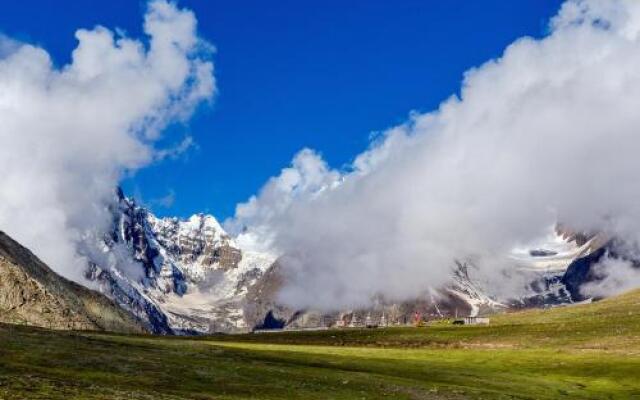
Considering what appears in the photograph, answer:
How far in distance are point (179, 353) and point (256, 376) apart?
21.5 meters

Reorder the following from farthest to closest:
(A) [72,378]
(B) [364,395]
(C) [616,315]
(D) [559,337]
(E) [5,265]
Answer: (E) [5,265] < (C) [616,315] < (D) [559,337] < (B) [364,395] < (A) [72,378]

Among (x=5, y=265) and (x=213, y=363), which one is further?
(x=5, y=265)

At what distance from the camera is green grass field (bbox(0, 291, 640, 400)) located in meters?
60.8

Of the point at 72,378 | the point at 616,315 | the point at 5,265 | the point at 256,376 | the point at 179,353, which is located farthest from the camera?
the point at 5,265

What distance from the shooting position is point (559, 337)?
14450 cm

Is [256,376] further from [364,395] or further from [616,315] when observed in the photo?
[616,315]

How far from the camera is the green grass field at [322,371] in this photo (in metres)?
60.8

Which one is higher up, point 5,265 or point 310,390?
point 5,265

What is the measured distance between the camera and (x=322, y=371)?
281ft

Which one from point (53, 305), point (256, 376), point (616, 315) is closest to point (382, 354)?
point (256, 376)

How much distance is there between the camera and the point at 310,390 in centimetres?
6694

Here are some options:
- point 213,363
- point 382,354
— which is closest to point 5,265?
point 382,354

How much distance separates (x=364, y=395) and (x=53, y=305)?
466 ft

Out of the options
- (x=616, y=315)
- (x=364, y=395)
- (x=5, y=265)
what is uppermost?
(x=5, y=265)
